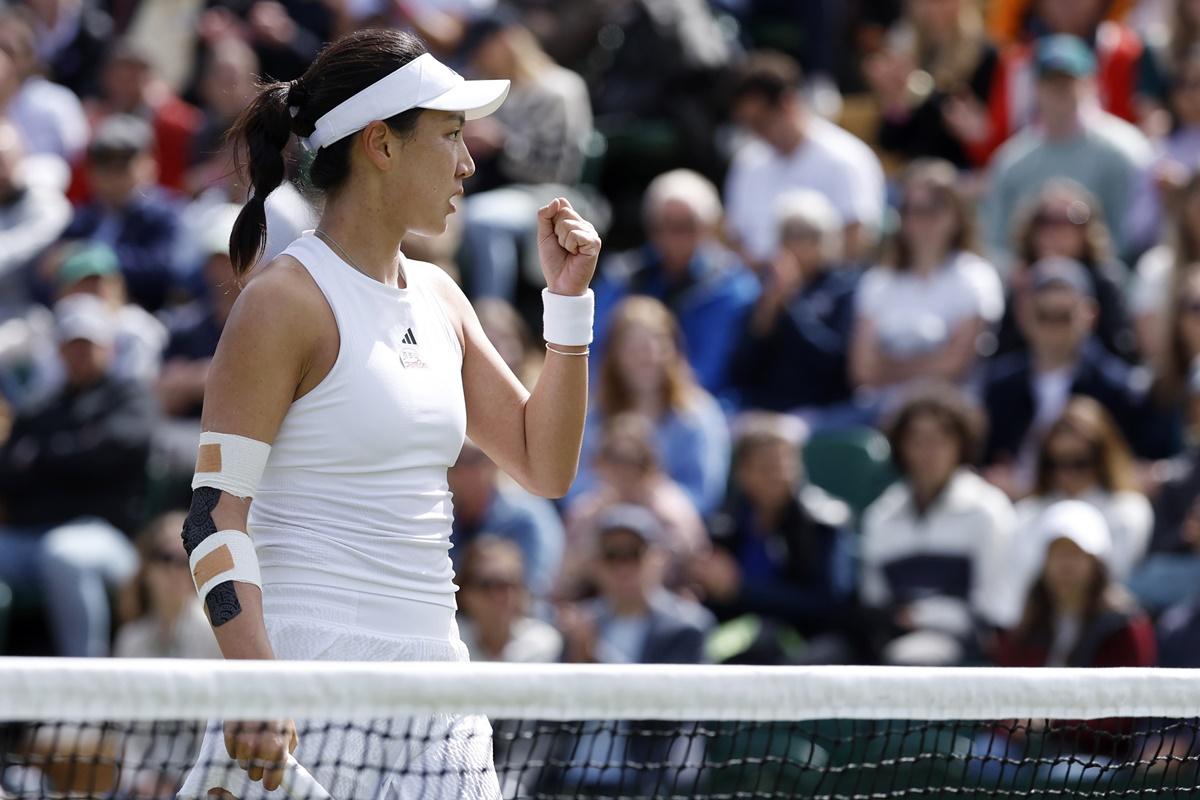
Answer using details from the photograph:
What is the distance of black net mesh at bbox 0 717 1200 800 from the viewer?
11.0 ft

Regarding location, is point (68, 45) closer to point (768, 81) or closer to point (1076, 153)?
point (768, 81)

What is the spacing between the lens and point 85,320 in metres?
8.76

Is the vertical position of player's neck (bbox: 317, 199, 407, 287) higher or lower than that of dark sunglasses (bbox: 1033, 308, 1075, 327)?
higher

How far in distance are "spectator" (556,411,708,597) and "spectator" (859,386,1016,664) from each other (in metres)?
0.73

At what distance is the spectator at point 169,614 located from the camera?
768 cm

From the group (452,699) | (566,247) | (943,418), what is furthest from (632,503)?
(452,699)

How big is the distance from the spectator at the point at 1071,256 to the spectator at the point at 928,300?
0.53ft

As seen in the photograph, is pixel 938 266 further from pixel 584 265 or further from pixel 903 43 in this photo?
pixel 584 265

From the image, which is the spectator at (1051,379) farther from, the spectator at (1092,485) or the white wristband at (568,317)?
the white wristband at (568,317)

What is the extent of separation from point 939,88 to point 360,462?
773 cm

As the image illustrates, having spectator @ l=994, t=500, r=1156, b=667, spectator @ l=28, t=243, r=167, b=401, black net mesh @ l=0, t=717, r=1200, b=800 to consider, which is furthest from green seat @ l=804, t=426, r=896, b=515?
spectator @ l=28, t=243, r=167, b=401

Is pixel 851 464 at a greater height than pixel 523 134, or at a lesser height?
greater

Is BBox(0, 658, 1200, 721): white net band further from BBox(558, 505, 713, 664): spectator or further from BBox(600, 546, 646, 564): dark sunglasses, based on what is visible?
BBox(600, 546, 646, 564): dark sunglasses

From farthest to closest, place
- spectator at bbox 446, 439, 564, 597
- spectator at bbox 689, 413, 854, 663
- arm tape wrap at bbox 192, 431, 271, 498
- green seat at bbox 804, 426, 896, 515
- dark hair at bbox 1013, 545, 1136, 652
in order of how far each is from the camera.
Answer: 1. green seat at bbox 804, 426, 896, 515
2. spectator at bbox 446, 439, 564, 597
3. spectator at bbox 689, 413, 854, 663
4. dark hair at bbox 1013, 545, 1136, 652
5. arm tape wrap at bbox 192, 431, 271, 498
